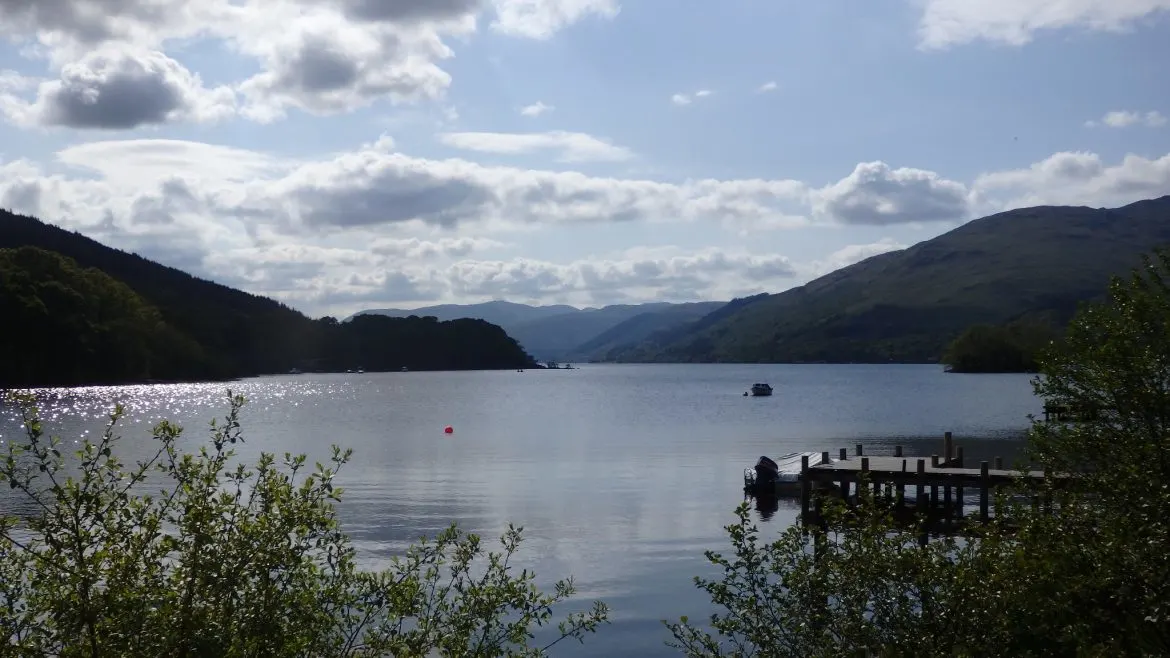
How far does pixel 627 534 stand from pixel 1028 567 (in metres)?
28.6

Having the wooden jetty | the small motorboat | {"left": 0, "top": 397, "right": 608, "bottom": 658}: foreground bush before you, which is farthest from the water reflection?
{"left": 0, "top": 397, "right": 608, "bottom": 658}: foreground bush

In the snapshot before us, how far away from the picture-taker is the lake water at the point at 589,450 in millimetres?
33094

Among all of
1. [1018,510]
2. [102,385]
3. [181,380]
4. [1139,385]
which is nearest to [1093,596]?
[1018,510]

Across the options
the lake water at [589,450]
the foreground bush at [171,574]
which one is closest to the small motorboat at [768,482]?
the lake water at [589,450]

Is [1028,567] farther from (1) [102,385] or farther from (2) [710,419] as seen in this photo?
(1) [102,385]

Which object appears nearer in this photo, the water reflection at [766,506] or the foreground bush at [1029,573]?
the foreground bush at [1029,573]

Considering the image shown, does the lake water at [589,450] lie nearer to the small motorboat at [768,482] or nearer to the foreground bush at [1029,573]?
the small motorboat at [768,482]

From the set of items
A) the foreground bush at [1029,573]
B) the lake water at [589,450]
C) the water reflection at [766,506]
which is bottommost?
the water reflection at [766,506]

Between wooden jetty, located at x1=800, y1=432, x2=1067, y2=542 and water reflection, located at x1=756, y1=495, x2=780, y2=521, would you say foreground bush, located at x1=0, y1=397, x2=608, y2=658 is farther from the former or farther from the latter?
water reflection, located at x1=756, y1=495, x2=780, y2=521

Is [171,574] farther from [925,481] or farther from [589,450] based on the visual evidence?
[589,450]

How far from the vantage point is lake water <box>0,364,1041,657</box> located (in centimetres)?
3309

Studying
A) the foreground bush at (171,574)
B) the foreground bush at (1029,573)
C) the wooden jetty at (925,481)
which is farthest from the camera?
the wooden jetty at (925,481)

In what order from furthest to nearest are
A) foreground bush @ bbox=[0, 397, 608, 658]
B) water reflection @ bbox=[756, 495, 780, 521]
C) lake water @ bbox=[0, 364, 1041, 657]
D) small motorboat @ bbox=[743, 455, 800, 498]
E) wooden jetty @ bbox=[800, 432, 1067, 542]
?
small motorboat @ bbox=[743, 455, 800, 498] → water reflection @ bbox=[756, 495, 780, 521] → wooden jetty @ bbox=[800, 432, 1067, 542] → lake water @ bbox=[0, 364, 1041, 657] → foreground bush @ bbox=[0, 397, 608, 658]

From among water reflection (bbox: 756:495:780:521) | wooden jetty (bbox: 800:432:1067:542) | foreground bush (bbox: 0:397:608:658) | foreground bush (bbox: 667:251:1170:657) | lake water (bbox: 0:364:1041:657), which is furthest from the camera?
water reflection (bbox: 756:495:780:521)
